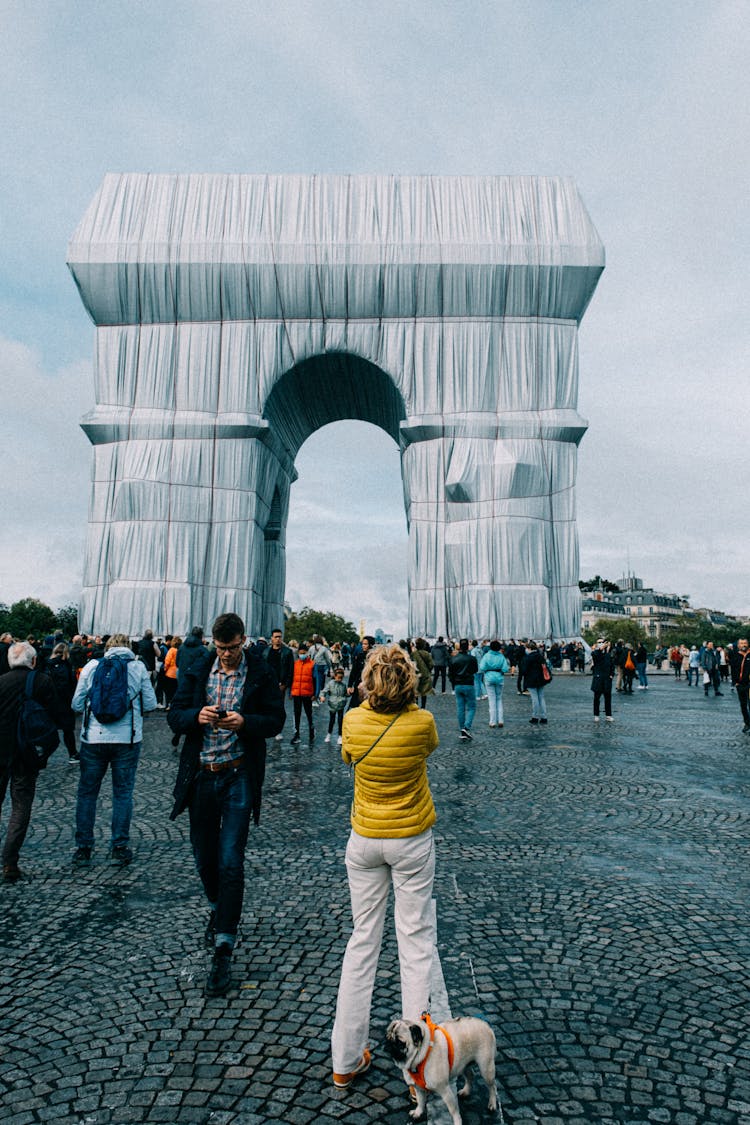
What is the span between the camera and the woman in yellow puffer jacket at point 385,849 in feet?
8.55

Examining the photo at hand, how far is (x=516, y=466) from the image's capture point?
85.7 feet

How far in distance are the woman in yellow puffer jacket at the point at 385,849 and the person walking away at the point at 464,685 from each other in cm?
820

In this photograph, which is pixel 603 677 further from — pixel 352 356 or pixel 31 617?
pixel 31 617

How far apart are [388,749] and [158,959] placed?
65.9 inches

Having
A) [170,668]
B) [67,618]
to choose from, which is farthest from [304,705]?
[67,618]

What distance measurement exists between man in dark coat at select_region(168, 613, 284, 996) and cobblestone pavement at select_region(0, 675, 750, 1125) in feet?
1.19

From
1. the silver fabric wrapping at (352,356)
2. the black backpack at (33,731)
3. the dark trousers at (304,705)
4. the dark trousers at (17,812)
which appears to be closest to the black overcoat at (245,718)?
the black backpack at (33,731)

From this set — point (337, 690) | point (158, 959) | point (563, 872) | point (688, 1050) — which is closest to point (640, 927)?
point (563, 872)

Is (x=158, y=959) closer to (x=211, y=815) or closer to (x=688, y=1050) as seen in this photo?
(x=211, y=815)

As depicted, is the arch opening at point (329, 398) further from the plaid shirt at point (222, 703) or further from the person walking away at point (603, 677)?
the plaid shirt at point (222, 703)

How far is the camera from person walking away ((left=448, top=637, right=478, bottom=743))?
36.1 ft

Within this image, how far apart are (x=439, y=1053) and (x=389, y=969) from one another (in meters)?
1.20

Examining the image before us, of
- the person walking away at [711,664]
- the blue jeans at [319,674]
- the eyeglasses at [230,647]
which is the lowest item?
the eyeglasses at [230,647]

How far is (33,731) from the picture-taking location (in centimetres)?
489
